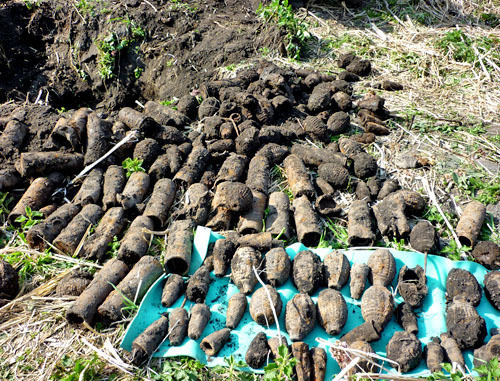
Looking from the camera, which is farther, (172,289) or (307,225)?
(307,225)

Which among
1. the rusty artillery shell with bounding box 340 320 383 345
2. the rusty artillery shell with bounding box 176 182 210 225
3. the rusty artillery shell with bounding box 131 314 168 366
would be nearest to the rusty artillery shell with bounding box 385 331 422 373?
the rusty artillery shell with bounding box 340 320 383 345

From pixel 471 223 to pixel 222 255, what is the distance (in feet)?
8.03

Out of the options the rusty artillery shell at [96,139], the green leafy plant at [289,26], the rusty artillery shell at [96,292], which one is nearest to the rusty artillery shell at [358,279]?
the rusty artillery shell at [96,292]

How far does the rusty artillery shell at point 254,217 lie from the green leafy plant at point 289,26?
3511 mm

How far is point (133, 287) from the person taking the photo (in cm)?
361

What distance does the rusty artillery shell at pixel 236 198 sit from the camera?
4062mm

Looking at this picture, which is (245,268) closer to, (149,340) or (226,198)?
(226,198)

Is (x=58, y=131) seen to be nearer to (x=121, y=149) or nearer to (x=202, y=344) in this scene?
(x=121, y=149)

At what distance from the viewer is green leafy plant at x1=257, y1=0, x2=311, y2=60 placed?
22.8ft

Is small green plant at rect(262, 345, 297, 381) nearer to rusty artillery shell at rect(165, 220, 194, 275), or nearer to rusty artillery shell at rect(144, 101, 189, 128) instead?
rusty artillery shell at rect(165, 220, 194, 275)

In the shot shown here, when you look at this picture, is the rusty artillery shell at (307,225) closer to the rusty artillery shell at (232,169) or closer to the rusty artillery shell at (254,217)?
the rusty artillery shell at (254,217)

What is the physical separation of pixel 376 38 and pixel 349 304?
5799 mm

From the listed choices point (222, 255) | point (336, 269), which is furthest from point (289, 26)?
point (336, 269)

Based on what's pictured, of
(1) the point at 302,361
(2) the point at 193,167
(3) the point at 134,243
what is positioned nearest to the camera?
Result: (1) the point at 302,361
